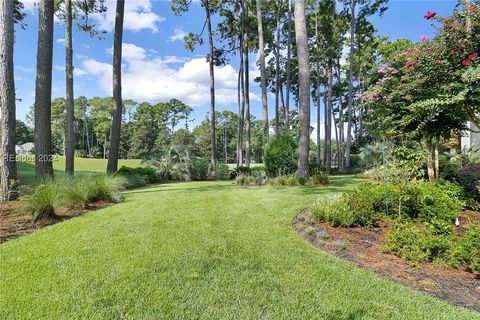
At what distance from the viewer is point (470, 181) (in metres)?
5.38

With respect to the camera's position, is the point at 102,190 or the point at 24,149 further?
the point at 24,149

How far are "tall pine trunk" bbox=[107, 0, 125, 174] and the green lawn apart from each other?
21.0 feet

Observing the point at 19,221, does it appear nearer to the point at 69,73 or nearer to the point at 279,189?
the point at 279,189

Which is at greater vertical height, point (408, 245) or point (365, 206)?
point (365, 206)

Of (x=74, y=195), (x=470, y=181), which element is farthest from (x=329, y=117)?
(x=74, y=195)

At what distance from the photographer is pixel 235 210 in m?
5.16

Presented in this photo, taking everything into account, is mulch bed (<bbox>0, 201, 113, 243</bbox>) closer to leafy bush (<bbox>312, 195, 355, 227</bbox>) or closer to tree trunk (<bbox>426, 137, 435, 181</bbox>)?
leafy bush (<bbox>312, 195, 355, 227</bbox>)

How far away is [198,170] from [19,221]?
8.68 metres

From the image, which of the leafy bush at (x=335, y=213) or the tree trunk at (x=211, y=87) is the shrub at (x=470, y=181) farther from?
the tree trunk at (x=211, y=87)

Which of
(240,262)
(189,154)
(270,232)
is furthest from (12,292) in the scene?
(189,154)

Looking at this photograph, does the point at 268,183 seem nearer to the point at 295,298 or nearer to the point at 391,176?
the point at 391,176

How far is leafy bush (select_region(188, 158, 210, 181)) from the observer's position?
12.8m

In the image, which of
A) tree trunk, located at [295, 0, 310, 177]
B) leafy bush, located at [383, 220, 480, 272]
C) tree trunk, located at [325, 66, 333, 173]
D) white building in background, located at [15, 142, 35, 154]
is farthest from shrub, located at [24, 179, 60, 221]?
white building in background, located at [15, 142, 35, 154]

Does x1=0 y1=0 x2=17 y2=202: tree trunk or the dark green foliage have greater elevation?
x1=0 y1=0 x2=17 y2=202: tree trunk
